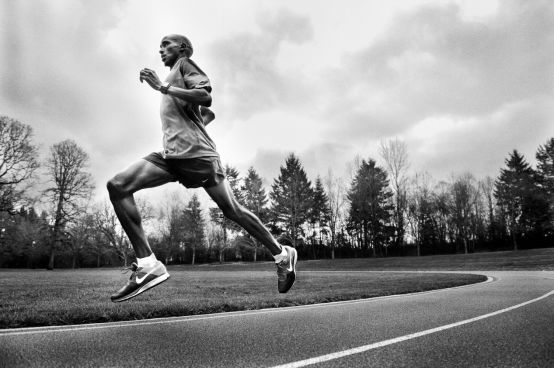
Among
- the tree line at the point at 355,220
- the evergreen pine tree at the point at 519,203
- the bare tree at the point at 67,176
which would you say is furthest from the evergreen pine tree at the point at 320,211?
the bare tree at the point at 67,176

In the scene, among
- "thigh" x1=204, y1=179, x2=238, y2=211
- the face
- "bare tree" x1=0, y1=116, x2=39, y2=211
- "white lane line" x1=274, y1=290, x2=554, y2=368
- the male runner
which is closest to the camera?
"white lane line" x1=274, y1=290, x2=554, y2=368

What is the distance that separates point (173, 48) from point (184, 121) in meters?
0.76

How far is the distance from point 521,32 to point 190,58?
5.43m

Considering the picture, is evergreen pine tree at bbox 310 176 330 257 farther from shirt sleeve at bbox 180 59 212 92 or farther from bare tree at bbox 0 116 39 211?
shirt sleeve at bbox 180 59 212 92

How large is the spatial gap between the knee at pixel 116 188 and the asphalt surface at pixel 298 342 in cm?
125

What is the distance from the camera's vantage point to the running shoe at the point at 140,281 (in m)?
3.02

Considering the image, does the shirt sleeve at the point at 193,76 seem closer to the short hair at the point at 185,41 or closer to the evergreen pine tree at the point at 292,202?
the short hair at the point at 185,41

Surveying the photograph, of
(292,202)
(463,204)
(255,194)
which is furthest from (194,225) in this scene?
(463,204)

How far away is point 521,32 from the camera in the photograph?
19.6 ft

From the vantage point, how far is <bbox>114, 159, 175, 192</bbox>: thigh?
10.5 feet

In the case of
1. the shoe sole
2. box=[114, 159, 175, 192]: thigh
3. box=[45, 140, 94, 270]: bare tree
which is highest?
box=[45, 140, 94, 270]: bare tree

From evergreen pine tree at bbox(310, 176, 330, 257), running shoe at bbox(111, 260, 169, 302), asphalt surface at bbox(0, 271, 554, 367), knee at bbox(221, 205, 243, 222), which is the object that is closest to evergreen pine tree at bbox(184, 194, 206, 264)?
evergreen pine tree at bbox(310, 176, 330, 257)

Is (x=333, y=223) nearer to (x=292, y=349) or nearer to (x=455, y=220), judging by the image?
(x=455, y=220)

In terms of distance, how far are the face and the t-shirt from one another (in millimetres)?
135
